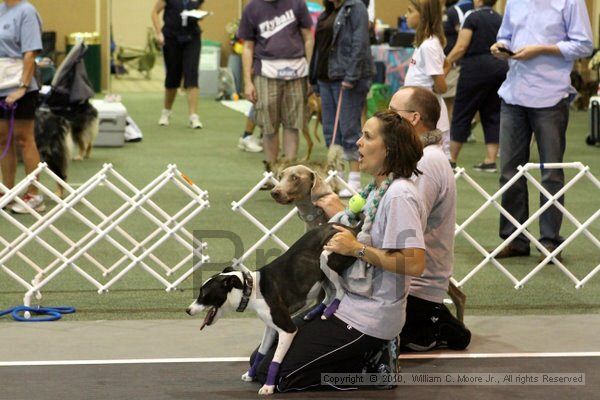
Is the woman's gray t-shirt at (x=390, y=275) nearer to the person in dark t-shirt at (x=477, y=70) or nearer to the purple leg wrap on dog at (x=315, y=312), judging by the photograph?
the purple leg wrap on dog at (x=315, y=312)

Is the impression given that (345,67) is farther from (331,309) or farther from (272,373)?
(272,373)

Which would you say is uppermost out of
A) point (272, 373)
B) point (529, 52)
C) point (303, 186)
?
point (529, 52)

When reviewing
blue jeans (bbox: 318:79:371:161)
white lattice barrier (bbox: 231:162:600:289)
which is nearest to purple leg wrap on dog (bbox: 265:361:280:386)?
white lattice barrier (bbox: 231:162:600:289)

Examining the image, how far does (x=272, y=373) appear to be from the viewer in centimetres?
352

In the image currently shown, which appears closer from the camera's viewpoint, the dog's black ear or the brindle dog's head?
the dog's black ear

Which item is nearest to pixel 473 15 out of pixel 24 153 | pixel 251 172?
pixel 251 172

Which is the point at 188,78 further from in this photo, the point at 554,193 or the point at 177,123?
the point at 554,193

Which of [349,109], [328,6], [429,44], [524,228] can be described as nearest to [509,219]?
[524,228]

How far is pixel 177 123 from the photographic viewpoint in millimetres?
11961

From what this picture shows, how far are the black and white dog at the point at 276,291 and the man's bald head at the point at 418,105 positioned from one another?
0.52m

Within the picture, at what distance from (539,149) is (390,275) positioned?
2220mm

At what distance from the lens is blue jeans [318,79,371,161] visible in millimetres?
7082

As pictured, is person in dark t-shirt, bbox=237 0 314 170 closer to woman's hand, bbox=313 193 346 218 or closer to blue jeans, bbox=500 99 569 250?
blue jeans, bbox=500 99 569 250

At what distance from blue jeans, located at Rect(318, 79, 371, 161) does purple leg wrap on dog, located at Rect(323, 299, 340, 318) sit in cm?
348
